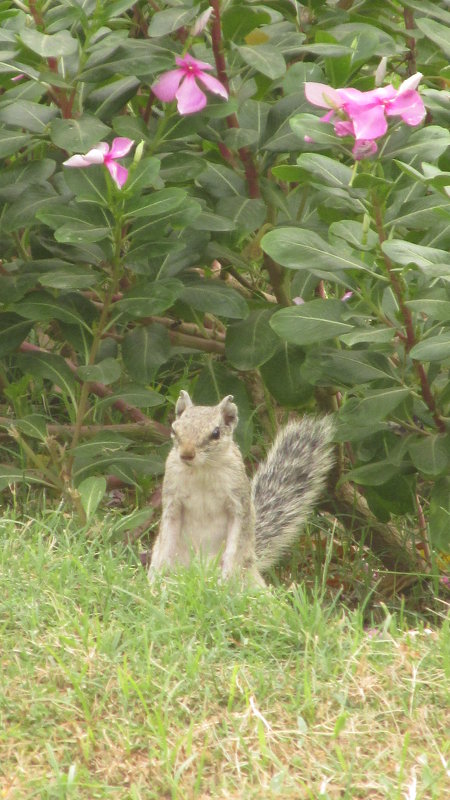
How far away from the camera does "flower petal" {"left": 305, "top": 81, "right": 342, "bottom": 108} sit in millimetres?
3645

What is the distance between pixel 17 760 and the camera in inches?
107

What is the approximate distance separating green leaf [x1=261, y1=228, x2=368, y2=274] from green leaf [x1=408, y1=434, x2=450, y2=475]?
0.74 meters

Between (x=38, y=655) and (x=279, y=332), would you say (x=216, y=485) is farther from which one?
(x=38, y=655)

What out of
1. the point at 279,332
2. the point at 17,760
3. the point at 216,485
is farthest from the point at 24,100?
the point at 17,760

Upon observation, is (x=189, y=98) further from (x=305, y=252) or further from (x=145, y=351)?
(x=145, y=351)

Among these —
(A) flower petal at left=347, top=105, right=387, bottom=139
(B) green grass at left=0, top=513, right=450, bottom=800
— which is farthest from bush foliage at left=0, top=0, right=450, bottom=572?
(B) green grass at left=0, top=513, right=450, bottom=800

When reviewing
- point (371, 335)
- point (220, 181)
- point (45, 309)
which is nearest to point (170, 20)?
point (220, 181)

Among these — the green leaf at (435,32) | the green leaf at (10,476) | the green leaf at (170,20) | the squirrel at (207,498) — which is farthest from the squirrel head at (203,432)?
the green leaf at (435,32)

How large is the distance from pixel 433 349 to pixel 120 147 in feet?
3.94

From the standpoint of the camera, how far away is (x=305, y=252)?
3.98 m

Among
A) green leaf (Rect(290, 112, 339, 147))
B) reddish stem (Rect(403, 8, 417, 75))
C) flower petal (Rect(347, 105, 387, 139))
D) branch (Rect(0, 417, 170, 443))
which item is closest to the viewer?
flower petal (Rect(347, 105, 387, 139))

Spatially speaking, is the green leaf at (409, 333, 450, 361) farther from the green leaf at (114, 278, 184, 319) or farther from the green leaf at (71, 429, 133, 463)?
the green leaf at (71, 429, 133, 463)

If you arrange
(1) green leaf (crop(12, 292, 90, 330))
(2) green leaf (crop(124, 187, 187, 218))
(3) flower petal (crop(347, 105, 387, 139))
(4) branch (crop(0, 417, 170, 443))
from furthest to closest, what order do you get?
(4) branch (crop(0, 417, 170, 443)), (1) green leaf (crop(12, 292, 90, 330)), (2) green leaf (crop(124, 187, 187, 218)), (3) flower petal (crop(347, 105, 387, 139))

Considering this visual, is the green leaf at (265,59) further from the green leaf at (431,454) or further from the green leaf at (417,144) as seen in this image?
the green leaf at (431,454)
